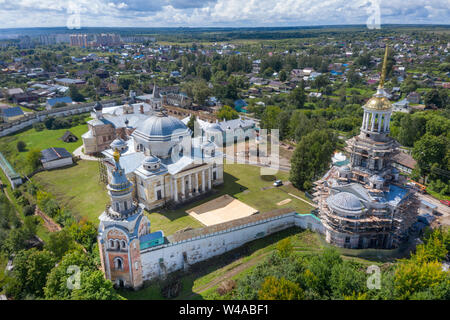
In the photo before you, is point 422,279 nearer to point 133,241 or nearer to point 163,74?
point 133,241

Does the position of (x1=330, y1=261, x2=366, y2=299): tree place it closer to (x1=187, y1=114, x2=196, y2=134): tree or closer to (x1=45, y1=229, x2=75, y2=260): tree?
(x1=45, y1=229, x2=75, y2=260): tree

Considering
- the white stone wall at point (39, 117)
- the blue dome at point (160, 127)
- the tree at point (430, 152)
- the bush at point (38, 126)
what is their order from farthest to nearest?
the bush at point (38, 126), the white stone wall at point (39, 117), the tree at point (430, 152), the blue dome at point (160, 127)

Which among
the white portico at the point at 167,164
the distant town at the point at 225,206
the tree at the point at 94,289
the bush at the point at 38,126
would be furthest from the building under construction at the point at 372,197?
the bush at the point at 38,126

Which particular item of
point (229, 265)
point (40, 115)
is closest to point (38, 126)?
point (40, 115)

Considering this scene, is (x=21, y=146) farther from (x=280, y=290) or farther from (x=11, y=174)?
(x=280, y=290)

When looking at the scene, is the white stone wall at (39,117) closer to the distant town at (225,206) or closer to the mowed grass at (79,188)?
the distant town at (225,206)

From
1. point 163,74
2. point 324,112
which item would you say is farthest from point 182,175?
point 163,74

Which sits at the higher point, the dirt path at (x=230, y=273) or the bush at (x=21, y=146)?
the bush at (x=21, y=146)
